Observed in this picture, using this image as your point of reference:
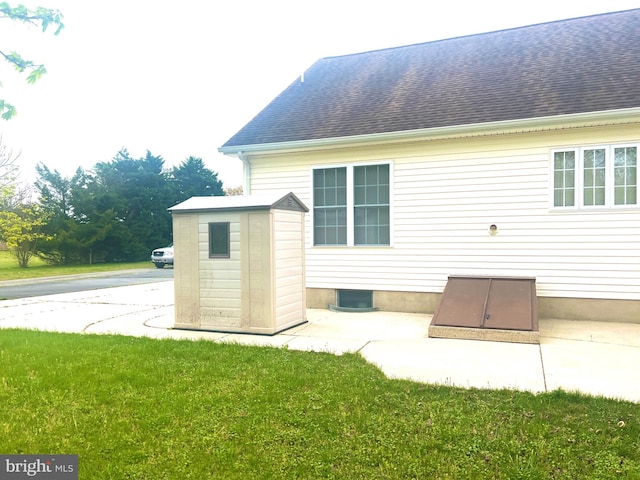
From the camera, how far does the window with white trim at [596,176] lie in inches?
281

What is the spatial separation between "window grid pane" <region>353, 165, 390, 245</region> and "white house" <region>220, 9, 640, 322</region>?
0.03 metres

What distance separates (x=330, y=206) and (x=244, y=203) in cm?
259

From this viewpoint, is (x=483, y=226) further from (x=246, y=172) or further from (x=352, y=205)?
(x=246, y=172)

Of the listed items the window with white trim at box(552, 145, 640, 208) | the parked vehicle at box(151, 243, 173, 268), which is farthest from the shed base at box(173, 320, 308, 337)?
the parked vehicle at box(151, 243, 173, 268)

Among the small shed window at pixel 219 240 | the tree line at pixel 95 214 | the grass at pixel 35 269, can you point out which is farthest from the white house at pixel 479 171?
the tree line at pixel 95 214

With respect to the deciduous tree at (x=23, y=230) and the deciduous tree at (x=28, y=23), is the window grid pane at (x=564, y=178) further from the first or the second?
the deciduous tree at (x=23, y=230)

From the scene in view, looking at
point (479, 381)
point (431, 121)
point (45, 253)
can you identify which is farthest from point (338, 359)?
point (45, 253)

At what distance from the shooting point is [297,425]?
3361 millimetres

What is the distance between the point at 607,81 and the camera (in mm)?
7645

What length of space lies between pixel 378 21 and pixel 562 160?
1128 centimetres

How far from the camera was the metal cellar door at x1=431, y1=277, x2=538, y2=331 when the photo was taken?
21.2 feet

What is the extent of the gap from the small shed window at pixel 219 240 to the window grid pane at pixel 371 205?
2.89 meters

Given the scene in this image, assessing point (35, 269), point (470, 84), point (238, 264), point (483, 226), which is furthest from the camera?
point (35, 269)

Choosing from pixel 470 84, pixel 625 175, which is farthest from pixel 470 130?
pixel 625 175
